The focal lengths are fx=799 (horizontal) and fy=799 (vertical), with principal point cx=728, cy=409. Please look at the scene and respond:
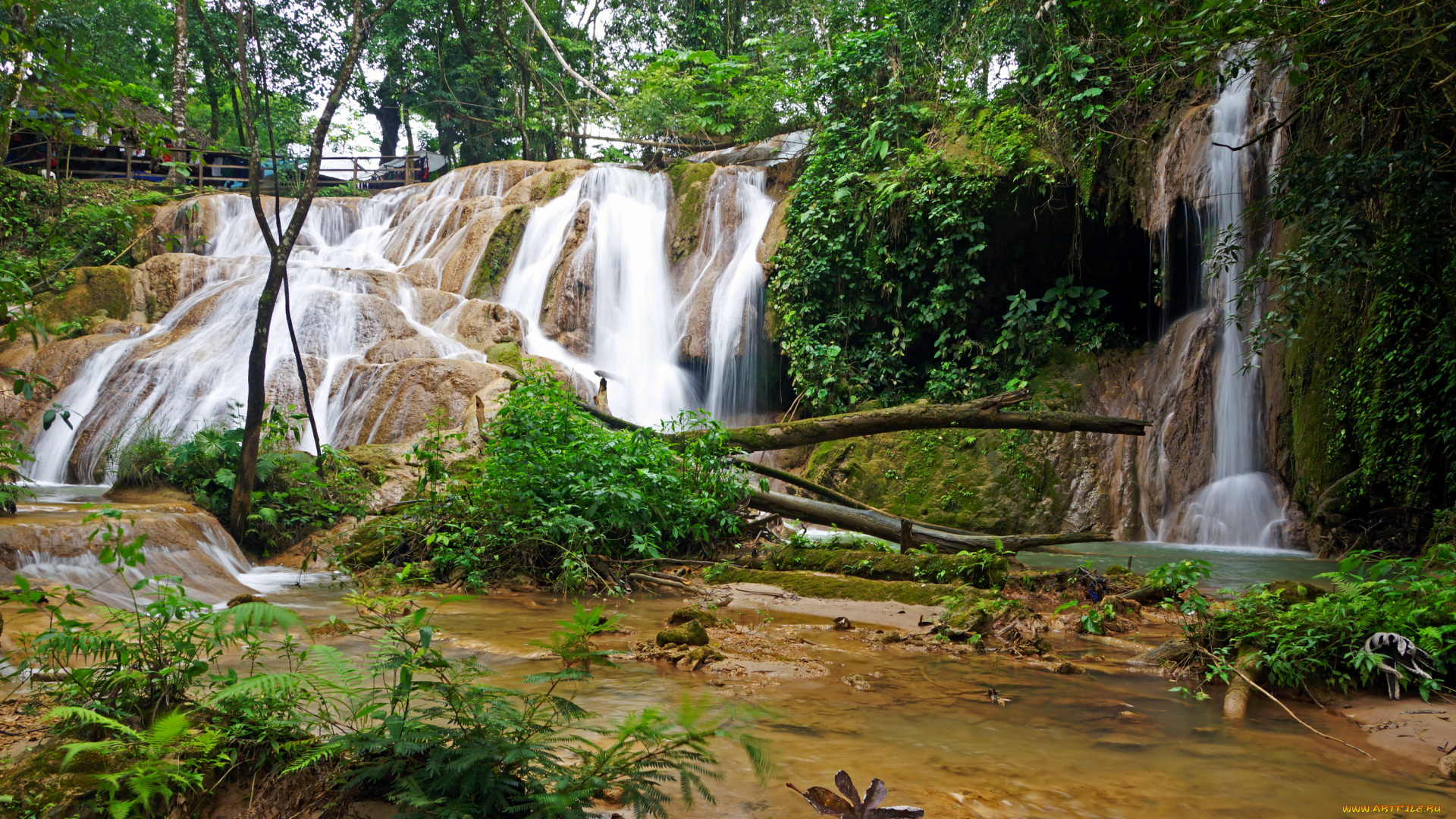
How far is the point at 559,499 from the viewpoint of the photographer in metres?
6.12

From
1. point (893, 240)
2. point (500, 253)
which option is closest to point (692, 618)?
point (893, 240)

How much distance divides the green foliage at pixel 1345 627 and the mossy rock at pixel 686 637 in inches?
97.2

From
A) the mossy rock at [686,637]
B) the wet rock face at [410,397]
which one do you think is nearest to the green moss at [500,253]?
the wet rock face at [410,397]

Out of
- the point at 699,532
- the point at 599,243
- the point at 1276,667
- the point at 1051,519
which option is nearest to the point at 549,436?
the point at 699,532

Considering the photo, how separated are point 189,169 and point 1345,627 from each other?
29.3m

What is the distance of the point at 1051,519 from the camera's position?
10.9m

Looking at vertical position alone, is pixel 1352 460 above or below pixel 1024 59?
below

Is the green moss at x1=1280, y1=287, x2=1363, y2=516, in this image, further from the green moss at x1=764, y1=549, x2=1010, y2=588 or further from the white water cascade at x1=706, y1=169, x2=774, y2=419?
the white water cascade at x1=706, y1=169, x2=774, y2=419

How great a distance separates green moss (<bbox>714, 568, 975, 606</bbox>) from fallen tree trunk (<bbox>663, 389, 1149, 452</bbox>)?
1591mm

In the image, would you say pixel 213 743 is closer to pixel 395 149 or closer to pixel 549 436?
pixel 549 436

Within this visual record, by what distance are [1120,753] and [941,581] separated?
2776 millimetres

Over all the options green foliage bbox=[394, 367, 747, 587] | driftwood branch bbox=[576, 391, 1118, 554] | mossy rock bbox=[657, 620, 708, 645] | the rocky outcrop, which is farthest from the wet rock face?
mossy rock bbox=[657, 620, 708, 645]

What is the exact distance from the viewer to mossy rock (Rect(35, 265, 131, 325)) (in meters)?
15.2

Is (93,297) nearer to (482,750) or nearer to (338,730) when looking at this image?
(338,730)
